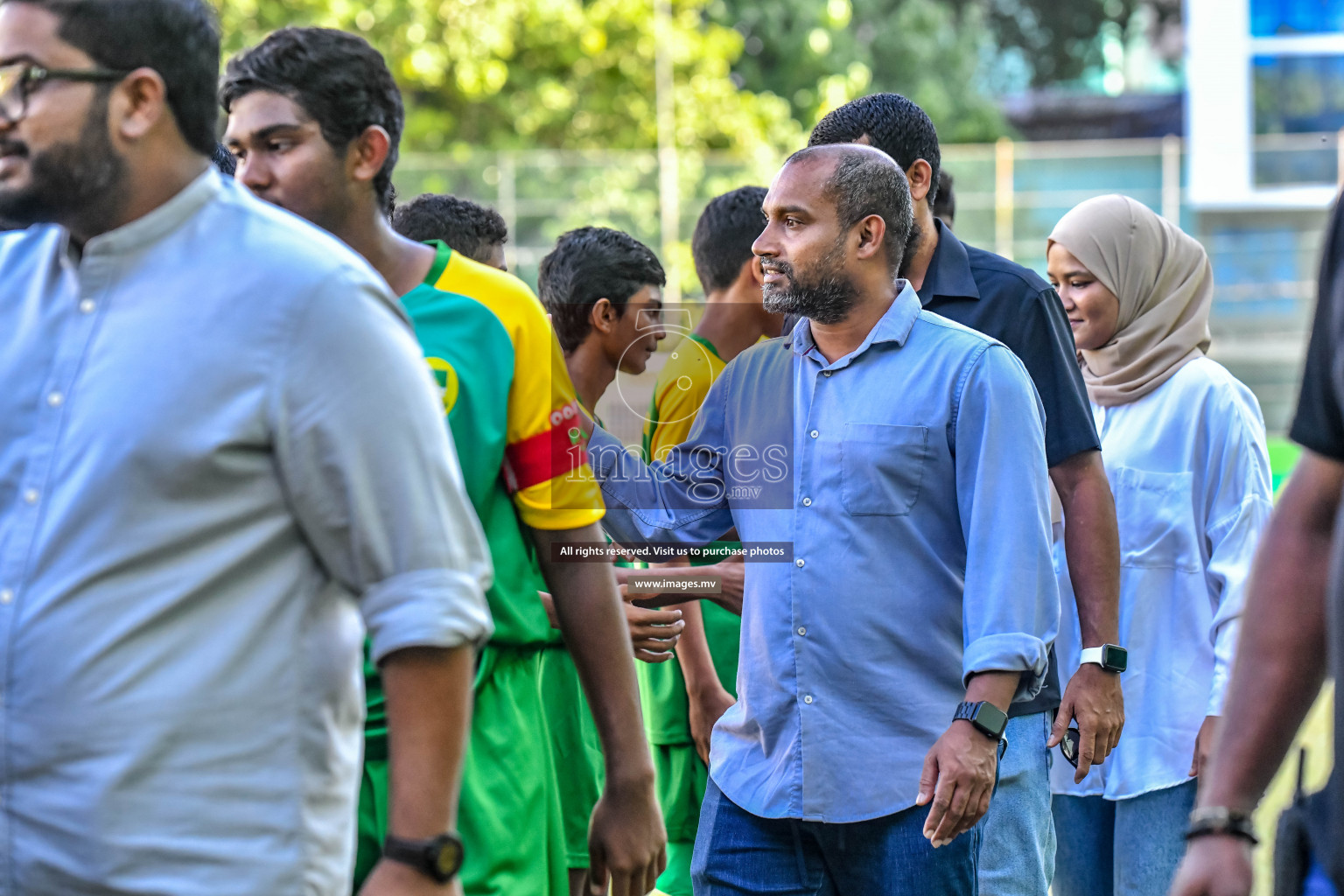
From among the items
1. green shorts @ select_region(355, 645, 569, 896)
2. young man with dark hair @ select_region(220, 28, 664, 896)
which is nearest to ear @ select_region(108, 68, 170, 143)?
young man with dark hair @ select_region(220, 28, 664, 896)

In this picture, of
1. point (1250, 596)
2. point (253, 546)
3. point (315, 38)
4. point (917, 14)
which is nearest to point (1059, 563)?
point (1250, 596)

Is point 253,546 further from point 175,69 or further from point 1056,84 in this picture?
point 1056,84

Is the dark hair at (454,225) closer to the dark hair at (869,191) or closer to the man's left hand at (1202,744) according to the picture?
the dark hair at (869,191)

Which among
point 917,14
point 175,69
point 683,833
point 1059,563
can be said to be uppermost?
point 917,14

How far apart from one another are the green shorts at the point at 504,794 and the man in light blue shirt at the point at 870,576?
1.89ft

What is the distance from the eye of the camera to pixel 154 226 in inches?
77.9

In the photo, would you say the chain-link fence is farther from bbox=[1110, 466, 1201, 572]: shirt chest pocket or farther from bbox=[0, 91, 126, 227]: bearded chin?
bbox=[0, 91, 126, 227]: bearded chin

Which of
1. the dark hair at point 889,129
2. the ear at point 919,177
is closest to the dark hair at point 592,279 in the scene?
the dark hair at point 889,129

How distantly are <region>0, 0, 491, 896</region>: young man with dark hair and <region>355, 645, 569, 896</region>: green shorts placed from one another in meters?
0.61

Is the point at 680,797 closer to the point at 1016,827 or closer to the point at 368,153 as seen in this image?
the point at 1016,827

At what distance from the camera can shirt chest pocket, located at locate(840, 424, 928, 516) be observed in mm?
3240

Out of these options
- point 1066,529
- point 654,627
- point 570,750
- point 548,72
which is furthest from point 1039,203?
point 570,750

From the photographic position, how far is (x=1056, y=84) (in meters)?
43.8

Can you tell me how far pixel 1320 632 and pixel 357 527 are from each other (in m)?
1.29
